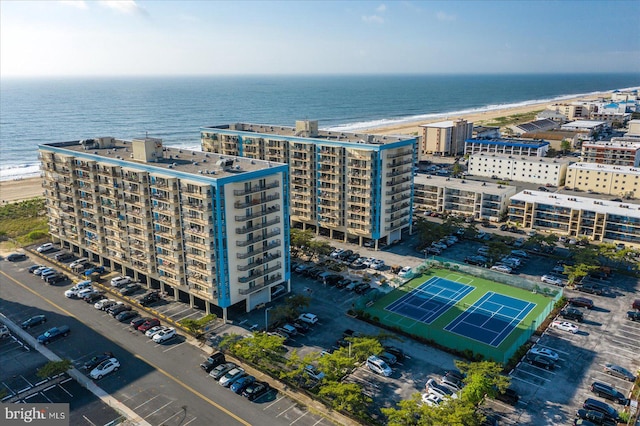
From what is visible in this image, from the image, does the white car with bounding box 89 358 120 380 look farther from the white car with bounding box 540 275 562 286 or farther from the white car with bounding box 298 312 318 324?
the white car with bounding box 540 275 562 286

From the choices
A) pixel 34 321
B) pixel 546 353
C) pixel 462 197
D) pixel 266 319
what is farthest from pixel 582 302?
pixel 34 321

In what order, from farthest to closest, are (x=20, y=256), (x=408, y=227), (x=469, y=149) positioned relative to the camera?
(x=469, y=149) → (x=408, y=227) → (x=20, y=256)

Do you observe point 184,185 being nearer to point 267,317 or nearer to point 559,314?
point 267,317

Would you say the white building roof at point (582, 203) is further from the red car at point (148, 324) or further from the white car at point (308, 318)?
the red car at point (148, 324)

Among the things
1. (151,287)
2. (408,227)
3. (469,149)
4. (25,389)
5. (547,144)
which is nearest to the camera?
(25,389)

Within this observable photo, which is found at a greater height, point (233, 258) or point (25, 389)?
point (233, 258)

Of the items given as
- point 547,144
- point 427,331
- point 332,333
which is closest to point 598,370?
point 427,331

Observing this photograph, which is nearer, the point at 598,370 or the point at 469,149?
the point at 598,370
